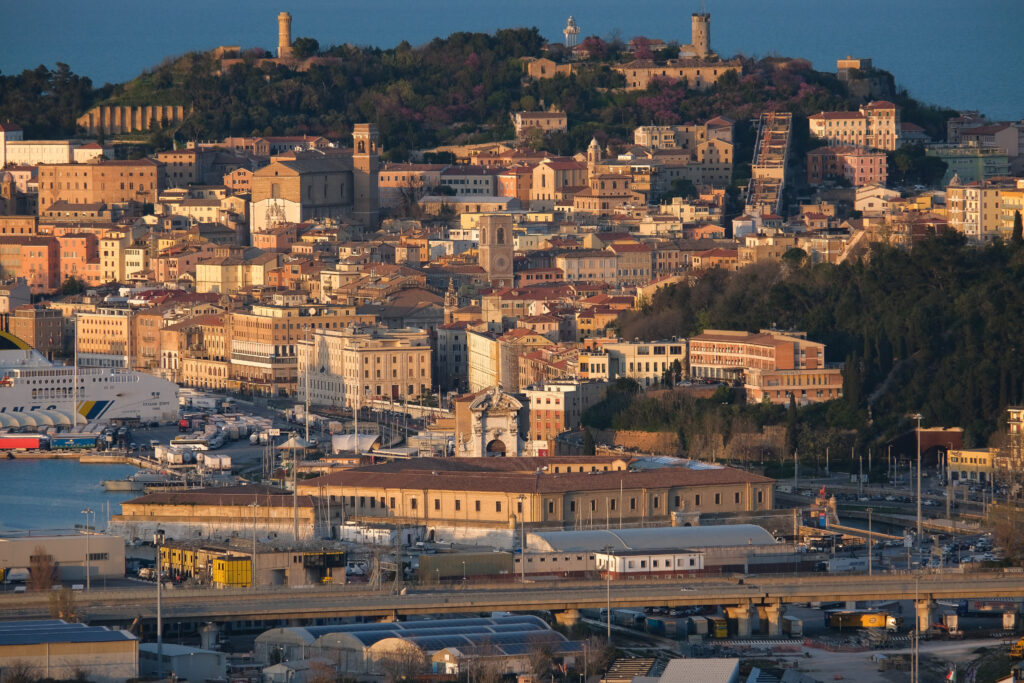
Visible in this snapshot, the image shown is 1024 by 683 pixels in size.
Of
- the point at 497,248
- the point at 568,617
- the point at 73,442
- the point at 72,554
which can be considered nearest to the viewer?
the point at 568,617

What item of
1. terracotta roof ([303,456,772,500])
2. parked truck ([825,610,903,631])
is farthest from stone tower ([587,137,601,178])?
parked truck ([825,610,903,631])

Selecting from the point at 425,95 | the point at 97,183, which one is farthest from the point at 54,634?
the point at 425,95

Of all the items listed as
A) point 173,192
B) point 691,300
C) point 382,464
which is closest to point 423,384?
point 691,300

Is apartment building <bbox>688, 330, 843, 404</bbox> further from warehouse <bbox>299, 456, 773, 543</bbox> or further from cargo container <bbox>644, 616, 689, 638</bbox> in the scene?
cargo container <bbox>644, 616, 689, 638</bbox>

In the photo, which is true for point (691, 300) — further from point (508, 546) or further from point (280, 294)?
point (508, 546)

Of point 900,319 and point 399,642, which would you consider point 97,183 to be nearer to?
point 900,319

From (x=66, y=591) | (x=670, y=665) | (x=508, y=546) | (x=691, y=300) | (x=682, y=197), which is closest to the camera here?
(x=670, y=665)

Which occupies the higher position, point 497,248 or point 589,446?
point 497,248

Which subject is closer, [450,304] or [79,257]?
[450,304]
